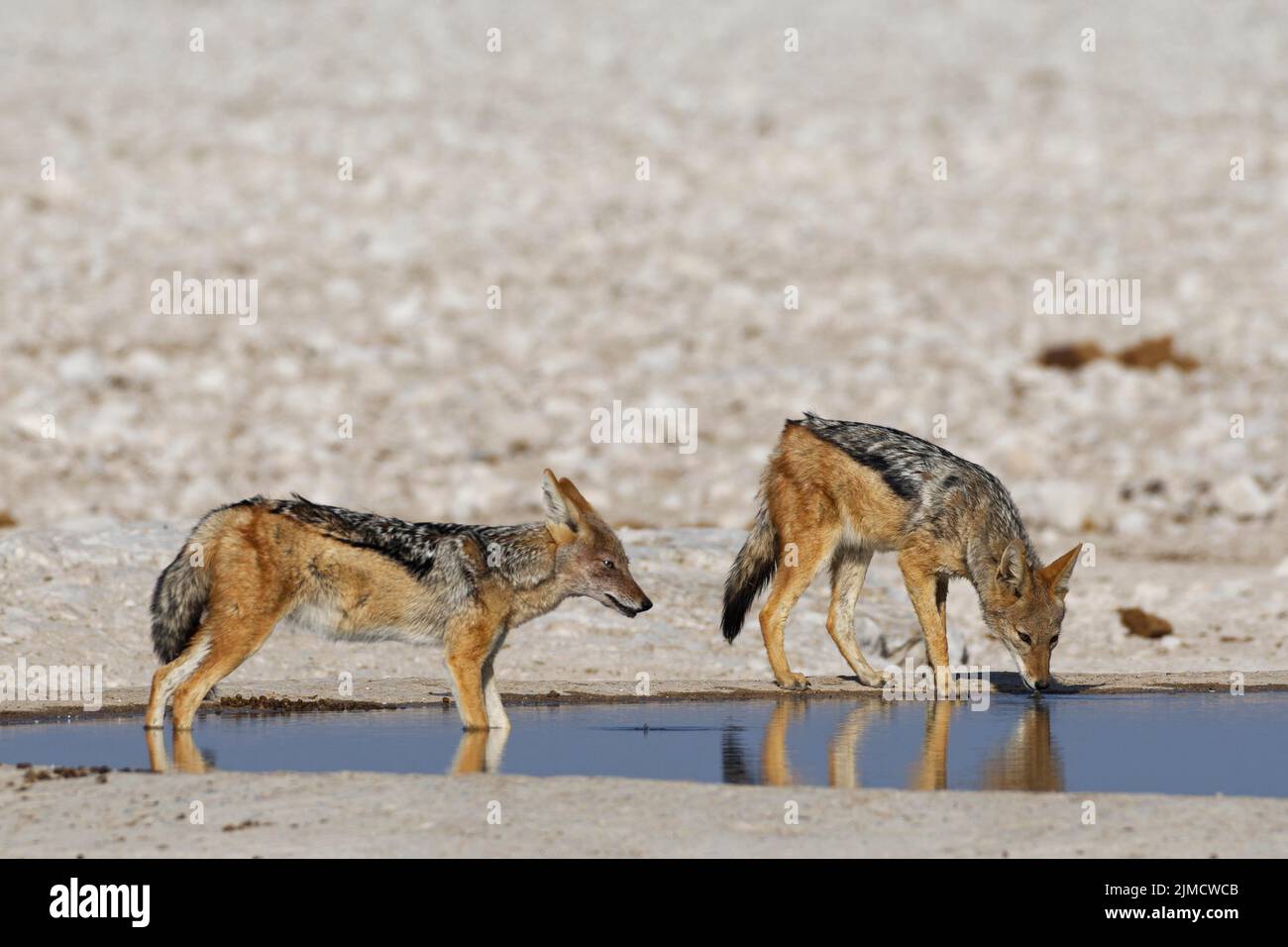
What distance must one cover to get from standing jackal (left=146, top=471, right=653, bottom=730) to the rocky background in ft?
10.4

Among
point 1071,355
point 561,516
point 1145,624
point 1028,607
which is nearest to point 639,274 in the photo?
point 1071,355

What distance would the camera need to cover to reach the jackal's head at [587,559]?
463 inches

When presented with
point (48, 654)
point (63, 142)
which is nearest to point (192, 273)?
point (63, 142)

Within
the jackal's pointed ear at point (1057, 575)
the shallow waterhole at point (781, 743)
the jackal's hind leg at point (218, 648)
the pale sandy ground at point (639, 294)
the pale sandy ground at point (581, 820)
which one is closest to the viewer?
the pale sandy ground at point (581, 820)

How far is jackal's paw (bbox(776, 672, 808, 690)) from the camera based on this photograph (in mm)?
13388

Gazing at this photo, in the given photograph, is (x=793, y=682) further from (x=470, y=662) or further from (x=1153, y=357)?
(x=1153, y=357)

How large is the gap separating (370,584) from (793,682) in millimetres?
3490

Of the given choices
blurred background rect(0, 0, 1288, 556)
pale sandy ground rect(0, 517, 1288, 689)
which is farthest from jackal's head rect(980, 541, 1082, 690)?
blurred background rect(0, 0, 1288, 556)

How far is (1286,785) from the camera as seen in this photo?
9156 millimetres

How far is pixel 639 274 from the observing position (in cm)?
3328

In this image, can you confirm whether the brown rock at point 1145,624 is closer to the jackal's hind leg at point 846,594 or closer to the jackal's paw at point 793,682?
the jackal's hind leg at point 846,594

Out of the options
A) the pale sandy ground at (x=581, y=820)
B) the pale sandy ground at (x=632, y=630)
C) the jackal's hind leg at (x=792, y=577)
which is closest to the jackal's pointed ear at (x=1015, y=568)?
the jackal's hind leg at (x=792, y=577)

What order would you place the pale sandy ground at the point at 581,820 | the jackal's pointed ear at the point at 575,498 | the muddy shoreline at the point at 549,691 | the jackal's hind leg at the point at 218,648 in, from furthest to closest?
the muddy shoreline at the point at 549,691, the jackal's pointed ear at the point at 575,498, the jackal's hind leg at the point at 218,648, the pale sandy ground at the point at 581,820

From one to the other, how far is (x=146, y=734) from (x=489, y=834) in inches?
143
